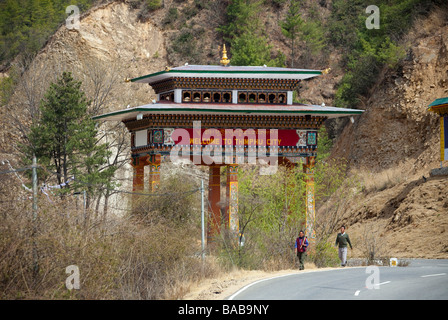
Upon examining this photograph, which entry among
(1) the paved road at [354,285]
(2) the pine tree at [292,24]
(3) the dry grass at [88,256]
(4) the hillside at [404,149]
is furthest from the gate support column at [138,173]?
(2) the pine tree at [292,24]

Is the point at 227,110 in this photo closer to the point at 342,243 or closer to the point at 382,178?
the point at 342,243

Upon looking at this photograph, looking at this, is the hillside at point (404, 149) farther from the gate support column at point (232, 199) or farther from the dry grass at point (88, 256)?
the dry grass at point (88, 256)

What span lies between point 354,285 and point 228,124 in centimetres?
1487

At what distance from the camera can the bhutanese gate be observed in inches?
1494

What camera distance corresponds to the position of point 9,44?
93.1m

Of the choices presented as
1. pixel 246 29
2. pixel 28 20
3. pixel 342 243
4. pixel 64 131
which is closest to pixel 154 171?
pixel 342 243

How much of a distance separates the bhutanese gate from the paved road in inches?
315

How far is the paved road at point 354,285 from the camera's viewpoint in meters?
22.7

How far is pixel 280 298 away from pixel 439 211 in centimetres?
2310

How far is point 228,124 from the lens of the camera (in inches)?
1518

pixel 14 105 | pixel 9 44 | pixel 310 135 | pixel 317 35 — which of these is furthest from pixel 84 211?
pixel 9 44

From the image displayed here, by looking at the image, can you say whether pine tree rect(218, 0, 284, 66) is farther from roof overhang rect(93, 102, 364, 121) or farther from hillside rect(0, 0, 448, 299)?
roof overhang rect(93, 102, 364, 121)

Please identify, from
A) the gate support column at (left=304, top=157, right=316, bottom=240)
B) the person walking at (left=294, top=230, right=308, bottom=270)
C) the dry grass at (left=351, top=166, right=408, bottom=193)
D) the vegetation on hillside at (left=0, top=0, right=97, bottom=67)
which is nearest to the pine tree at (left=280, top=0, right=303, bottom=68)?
the vegetation on hillside at (left=0, top=0, right=97, bottom=67)
